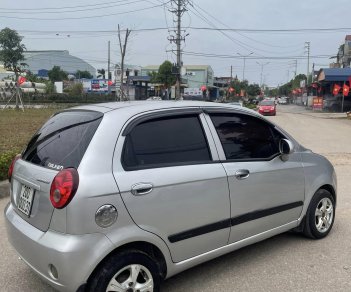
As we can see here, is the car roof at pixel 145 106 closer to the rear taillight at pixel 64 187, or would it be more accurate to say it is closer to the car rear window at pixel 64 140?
the car rear window at pixel 64 140

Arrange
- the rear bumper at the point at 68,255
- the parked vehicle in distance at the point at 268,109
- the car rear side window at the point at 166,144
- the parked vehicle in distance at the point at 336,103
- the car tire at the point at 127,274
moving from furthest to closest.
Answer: the parked vehicle in distance at the point at 336,103 → the parked vehicle in distance at the point at 268,109 → the car rear side window at the point at 166,144 → the car tire at the point at 127,274 → the rear bumper at the point at 68,255

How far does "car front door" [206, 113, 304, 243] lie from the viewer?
12.7 feet

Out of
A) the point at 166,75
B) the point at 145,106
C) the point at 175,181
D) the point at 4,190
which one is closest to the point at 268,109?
the point at 4,190

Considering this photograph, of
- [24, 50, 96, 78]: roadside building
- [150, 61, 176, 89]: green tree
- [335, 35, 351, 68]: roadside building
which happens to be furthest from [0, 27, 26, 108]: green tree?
[24, 50, 96, 78]: roadside building

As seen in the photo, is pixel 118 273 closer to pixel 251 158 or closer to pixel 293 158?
pixel 251 158

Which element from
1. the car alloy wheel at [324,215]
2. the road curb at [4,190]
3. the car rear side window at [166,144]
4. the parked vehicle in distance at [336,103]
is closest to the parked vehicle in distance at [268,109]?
the parked vehicle in distance at [336,103]

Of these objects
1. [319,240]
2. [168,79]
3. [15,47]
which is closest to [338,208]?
[319,240]

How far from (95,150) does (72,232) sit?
0.61 m

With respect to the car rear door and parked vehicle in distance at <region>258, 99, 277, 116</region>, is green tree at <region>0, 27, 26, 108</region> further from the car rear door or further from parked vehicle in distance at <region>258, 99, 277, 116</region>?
the car rear door

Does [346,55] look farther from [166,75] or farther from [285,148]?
[285,148]

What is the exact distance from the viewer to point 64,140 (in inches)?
135

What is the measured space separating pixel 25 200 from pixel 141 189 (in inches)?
38.8

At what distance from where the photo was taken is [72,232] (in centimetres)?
294

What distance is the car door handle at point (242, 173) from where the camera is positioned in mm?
3848
